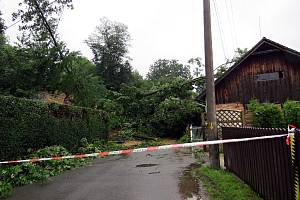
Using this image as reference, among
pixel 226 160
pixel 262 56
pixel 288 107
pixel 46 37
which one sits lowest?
pixel 226 160

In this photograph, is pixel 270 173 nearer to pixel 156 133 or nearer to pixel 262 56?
pixel 262 56

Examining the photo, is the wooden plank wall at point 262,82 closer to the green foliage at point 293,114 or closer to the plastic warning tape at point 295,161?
the green foliage at point 293,114

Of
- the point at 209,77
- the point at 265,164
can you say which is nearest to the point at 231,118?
the point at 209,77

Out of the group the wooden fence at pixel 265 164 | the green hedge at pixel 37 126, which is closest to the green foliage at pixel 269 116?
the green hedge at pixel 37 126

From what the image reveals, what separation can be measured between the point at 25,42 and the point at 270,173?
22.3 meters

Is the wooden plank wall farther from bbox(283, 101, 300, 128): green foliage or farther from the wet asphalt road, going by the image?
the wet asphalt road

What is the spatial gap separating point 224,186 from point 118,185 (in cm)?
290

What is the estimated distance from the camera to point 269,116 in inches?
820

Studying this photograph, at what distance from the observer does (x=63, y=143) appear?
1691 cm

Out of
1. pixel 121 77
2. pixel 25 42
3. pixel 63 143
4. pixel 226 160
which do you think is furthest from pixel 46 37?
pixel 121 77

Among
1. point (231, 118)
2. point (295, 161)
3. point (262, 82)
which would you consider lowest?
point (295, 161)

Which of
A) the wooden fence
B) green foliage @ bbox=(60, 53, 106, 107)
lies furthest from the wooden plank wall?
the wooden fence

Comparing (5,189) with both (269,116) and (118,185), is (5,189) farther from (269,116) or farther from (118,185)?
(269,116)

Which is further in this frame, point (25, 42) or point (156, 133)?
point (156, 133)
